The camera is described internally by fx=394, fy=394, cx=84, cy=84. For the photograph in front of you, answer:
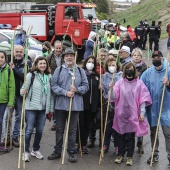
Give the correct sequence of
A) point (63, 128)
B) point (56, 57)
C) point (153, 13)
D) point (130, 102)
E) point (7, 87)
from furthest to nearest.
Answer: point (153, 13)
point (56, 57)
point (7, 87)
point (63, 128)
point (130, 102)

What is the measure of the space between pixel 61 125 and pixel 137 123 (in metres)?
1.22

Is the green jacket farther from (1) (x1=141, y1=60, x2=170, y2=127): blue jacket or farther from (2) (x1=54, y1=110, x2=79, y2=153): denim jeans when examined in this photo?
(1) (x1=141, y1=60, x2=170, y2=127): blue jacket

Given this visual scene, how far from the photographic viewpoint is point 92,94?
6676mm

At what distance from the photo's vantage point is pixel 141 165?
632 cm

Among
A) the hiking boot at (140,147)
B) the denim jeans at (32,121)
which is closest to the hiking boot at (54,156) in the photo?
the denim jeans at (32,121)

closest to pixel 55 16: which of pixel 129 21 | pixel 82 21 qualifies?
pixel 82 21

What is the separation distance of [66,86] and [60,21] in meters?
11.8

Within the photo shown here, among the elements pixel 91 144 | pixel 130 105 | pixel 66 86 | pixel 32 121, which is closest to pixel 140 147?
pixel 91 144

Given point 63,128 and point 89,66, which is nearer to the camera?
point 63,128

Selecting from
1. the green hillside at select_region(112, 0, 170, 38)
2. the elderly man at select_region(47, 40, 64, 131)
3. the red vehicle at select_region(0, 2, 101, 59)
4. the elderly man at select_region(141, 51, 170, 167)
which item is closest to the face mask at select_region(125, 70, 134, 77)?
the elderly man at select_region(141, 51, 170, 167)

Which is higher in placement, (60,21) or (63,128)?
(60,21)

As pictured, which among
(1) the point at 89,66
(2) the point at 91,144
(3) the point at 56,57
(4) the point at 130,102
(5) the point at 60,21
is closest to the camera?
(4) the point at 130,102

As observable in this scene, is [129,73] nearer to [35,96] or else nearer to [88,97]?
[88,97]

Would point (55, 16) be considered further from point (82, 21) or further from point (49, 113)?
point (49, 113)
